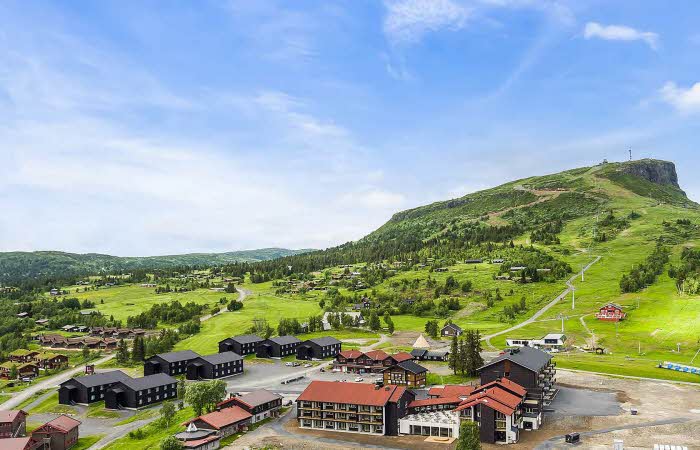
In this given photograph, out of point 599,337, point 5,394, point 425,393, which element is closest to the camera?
point 425,393

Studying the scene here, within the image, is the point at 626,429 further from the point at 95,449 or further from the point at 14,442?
the point at 14,442

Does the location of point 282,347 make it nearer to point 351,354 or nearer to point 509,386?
point 351,354

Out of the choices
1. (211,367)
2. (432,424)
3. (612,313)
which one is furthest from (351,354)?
(612,313)

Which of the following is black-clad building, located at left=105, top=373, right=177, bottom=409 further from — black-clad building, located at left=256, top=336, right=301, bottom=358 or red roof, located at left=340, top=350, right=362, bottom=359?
red roof, located at left=340, top=350, right=362, bottom=359

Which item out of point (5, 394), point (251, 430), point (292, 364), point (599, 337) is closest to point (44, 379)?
point (5, 394)

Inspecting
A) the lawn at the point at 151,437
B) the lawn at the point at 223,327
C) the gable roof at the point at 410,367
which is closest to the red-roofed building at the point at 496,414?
the gable roof at the point at 410,367

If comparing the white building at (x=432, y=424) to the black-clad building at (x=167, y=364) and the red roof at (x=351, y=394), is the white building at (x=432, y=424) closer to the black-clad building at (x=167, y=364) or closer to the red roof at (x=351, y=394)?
the red roof at (x=351, y=394)
